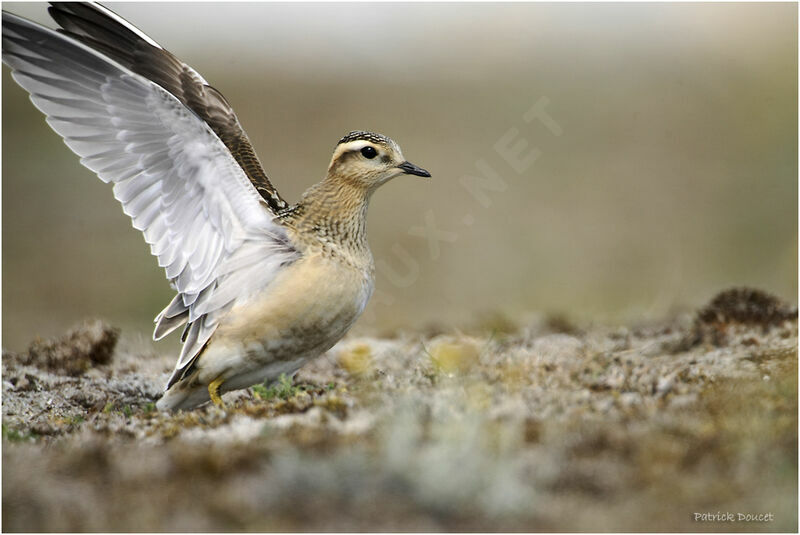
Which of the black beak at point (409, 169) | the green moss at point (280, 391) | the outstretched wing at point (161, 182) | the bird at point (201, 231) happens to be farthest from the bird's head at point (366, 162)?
the green moss at point (280, 391)

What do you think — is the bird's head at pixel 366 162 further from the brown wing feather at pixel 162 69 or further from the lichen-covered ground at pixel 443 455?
the lichen-covered ground at pixel 443 455

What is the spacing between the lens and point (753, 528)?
13.9 feet

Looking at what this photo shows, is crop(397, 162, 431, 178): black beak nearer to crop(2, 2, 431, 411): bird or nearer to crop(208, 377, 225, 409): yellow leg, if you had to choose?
crop(2, 2, 431, 411): bird

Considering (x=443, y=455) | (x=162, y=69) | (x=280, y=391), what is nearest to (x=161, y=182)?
(x=162, y=69)

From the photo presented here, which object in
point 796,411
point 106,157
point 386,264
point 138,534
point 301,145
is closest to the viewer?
point 138,534

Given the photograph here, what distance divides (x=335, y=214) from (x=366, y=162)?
59 centimetres

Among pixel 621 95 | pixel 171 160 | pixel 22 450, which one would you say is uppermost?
pixel 621 95

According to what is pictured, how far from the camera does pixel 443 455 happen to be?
440 centimetres

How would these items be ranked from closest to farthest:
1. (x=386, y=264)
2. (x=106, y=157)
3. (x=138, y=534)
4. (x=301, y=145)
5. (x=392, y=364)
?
(x=138, y=534) < (x=106, y=157) < (x=392, y=364) < (x=386, y=264) < (x=301, y=145)

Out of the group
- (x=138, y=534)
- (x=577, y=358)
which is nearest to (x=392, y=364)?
(x=577, y=358)

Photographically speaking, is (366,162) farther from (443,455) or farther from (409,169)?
(443,455)

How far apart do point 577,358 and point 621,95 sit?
19503mm

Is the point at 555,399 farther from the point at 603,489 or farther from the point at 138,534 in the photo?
the point at 138,534

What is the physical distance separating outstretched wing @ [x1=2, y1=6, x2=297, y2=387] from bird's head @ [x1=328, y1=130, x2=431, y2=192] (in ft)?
3.03
